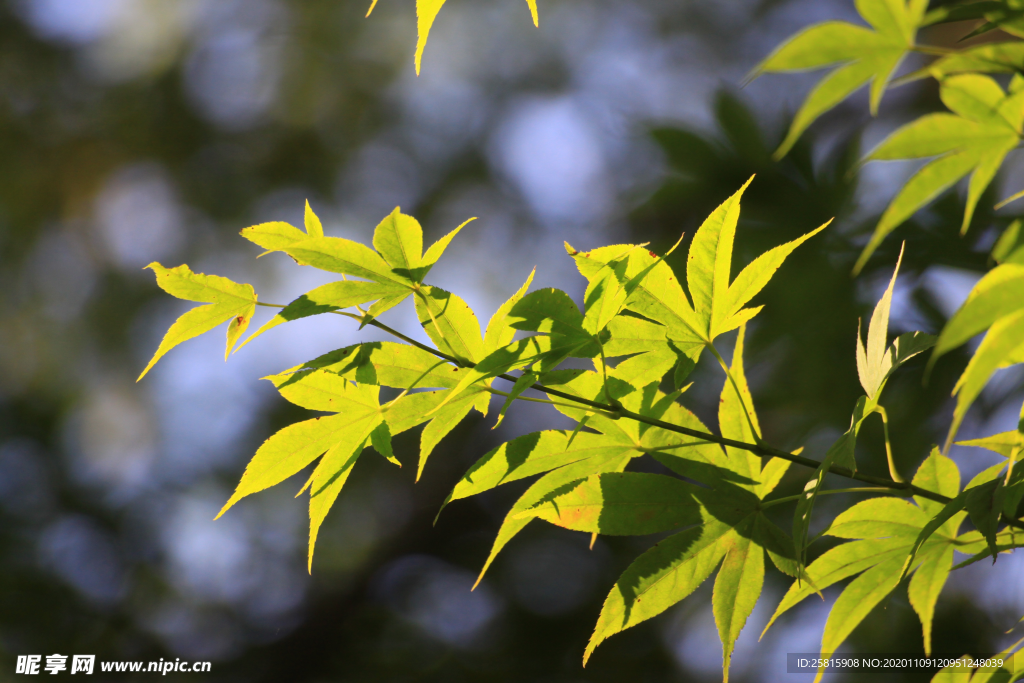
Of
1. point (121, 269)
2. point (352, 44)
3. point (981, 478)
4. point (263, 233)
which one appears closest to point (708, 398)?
point (981, 478)

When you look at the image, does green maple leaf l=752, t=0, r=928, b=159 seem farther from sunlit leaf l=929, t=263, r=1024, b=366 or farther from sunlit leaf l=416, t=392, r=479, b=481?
sunlit leaf l=416, t=392, r=479, b=481

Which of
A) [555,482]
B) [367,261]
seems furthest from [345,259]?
[555,482]

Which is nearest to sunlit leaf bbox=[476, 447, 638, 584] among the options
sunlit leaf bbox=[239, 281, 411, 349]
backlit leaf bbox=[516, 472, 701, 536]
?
backlit leaf bbox=[516, 472, 701, 536]

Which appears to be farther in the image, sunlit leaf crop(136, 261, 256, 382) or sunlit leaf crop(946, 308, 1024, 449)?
sunlit leaf crop(136, 261, 256, 382)

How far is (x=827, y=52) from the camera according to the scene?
17cm

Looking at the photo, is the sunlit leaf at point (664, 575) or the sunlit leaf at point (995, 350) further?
the sunlit leaf at point (664, 575)

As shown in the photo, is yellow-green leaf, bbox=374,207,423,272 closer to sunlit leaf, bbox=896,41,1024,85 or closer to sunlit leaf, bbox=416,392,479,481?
sunlit leaf, bbox=416,392,479,481

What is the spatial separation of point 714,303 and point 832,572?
0.50 ft

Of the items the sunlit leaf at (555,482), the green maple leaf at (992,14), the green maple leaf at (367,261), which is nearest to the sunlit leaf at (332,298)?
the green maple leaf at (367,261)

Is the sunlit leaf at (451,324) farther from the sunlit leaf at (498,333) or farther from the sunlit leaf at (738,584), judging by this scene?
the sunlit leaf at (738,584)

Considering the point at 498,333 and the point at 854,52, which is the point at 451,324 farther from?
the point at 854,52

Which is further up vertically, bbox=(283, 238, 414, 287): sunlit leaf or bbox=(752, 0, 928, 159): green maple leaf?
bbox=(752, 0, 928, 159): green maple leaf

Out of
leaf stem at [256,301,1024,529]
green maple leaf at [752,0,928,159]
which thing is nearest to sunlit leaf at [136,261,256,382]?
leaf stem at [256,301,1024,529]

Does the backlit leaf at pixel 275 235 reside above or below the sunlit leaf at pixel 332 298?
above
